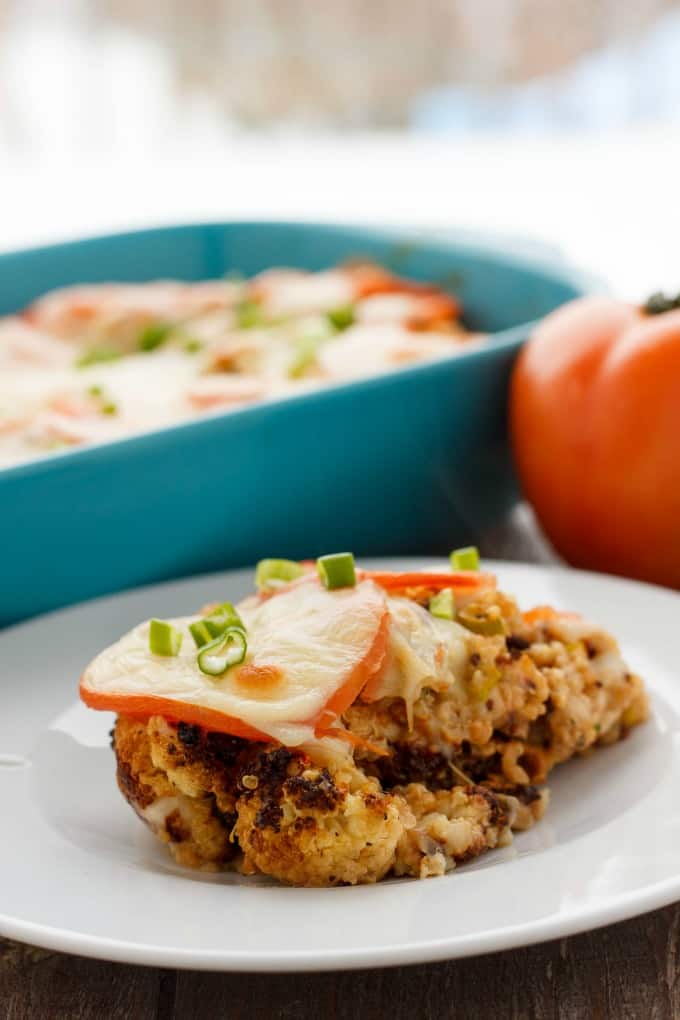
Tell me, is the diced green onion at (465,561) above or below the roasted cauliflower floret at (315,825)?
above

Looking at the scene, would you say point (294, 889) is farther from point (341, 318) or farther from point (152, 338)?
point (152, 338)

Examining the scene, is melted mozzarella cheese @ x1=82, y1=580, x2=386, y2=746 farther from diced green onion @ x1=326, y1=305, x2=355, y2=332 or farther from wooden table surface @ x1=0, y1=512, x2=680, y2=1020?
diced green onion @ x1=326, y1=305, x2=355, y2=332

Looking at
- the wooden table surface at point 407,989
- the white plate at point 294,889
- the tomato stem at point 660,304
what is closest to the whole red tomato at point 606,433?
the tomato stem at point 660,304

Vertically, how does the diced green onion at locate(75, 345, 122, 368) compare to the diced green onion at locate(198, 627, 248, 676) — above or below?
below

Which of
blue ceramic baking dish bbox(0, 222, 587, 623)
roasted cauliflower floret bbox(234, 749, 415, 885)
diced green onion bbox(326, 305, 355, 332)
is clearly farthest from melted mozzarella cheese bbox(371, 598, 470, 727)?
diced green onion bbox(326, 305, 355, 332)

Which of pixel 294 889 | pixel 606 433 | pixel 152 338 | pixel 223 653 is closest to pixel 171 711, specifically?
pixel 223 653

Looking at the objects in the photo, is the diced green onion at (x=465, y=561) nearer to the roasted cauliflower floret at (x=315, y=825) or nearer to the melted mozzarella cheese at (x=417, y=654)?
the melted mozzarella cheese at (x=417, y=654)
